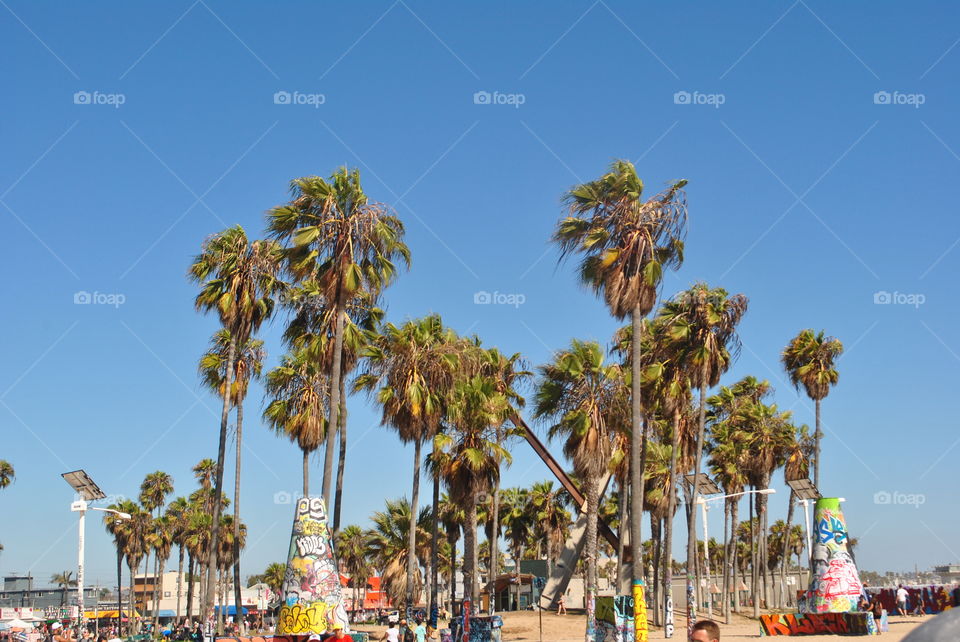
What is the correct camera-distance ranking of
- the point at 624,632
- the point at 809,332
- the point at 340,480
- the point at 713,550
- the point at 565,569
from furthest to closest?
the point at 713,550, the point at 565,569, the point at 809,332, the point at 340,480, the point at 624,632

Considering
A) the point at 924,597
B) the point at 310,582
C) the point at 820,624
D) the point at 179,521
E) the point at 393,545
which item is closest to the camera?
the point at 310,582

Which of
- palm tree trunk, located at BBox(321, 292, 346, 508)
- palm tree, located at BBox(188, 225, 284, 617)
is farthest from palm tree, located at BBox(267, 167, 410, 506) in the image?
palm tree, located at BBox(188, 225, 284, 617)

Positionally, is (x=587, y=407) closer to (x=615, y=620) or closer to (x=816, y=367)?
(x=615, y=620)

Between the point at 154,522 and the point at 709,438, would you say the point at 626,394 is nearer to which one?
the point at 709,438

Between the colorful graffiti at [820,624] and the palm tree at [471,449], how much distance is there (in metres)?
11.3

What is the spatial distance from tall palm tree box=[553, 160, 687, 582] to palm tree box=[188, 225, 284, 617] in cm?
1363

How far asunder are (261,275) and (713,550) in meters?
87.0

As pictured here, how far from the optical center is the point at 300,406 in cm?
4144

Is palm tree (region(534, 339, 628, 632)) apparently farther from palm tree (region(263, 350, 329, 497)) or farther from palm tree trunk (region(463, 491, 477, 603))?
palm tree (region(263, 350, 329, 497))

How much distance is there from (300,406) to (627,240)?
18.5 m

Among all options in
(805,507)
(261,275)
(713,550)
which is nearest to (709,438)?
(805,507)

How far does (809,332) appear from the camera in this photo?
53.1m

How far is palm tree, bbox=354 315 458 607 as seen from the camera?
35.2 m

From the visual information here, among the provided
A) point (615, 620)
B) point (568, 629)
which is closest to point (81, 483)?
point (615, 620)
